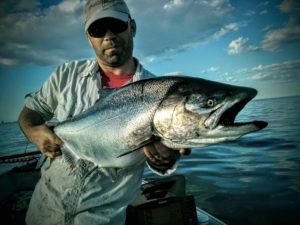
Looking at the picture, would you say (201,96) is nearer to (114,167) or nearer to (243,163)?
(114,167)

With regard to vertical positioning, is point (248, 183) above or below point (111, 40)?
below

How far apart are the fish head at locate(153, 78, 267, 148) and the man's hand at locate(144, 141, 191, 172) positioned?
167 mm

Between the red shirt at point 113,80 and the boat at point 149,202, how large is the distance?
47.1 inches

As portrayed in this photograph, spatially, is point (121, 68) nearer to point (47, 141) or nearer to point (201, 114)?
point (47, 141)

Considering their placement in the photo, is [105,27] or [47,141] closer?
[47,141]

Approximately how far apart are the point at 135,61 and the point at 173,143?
5.43 ft

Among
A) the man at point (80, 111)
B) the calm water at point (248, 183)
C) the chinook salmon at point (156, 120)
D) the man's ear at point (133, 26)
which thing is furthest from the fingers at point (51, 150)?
the calm water at point (248, 183)

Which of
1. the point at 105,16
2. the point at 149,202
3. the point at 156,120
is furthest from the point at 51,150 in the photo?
the point at 149,202

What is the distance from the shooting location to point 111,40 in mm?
3127

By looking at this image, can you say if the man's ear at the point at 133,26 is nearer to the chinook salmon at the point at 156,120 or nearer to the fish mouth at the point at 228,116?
the chinook salmon at the point at 156,120

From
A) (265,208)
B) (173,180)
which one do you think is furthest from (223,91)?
(265,208)

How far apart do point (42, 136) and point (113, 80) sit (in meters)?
1.05

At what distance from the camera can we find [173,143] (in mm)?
2188

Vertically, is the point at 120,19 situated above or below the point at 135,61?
above
